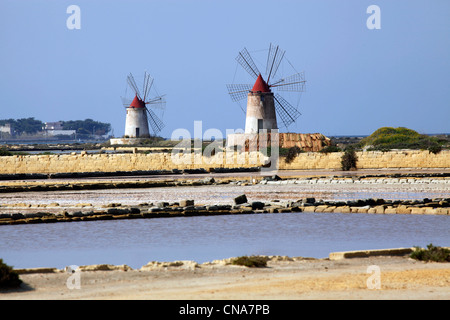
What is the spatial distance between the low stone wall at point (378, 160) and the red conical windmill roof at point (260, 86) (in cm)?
709

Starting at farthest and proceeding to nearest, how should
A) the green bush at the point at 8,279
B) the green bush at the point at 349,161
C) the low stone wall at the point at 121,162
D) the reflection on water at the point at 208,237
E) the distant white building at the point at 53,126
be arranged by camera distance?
the distant white building at the point at 53,126, the low stone wall at the point at 121,162, the green bush at the point at 349,161, the reflection on water at the point at 208,237, the green bush at the point at 8,279

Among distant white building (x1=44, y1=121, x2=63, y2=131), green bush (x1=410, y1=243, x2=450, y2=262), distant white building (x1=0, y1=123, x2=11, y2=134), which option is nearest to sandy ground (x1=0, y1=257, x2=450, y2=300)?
green bush (x1=410, y1=243, x2=450, y2=262)

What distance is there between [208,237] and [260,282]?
13.6 ft

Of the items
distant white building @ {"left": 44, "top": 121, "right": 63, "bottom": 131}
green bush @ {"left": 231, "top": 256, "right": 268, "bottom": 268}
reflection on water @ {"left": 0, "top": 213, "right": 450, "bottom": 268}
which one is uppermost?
distant white building @ {"left": 44, "top": 121, "right": 63, "bottom": 131}

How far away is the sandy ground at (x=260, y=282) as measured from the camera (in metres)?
5.86

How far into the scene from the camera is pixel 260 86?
35750mm

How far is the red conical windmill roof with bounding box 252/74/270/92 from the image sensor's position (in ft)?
117

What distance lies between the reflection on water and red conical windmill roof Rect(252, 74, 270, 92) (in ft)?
74.9

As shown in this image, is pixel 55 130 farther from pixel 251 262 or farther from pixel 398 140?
pixel 251 262

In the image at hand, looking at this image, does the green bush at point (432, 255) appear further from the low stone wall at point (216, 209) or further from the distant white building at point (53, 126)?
the distant white building at point (53, 126)

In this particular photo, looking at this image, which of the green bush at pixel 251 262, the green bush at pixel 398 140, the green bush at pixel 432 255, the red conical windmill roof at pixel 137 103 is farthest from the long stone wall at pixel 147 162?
the red conical windmill roof at pixel 137 103

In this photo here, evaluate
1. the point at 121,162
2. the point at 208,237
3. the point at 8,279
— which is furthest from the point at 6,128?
the point at 8,279

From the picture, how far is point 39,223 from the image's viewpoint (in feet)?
39.8

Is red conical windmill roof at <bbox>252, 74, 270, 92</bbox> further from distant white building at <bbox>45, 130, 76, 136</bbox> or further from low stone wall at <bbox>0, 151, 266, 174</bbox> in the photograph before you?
distant white building at <bbox>45, 130, 76, 136</bbox>
